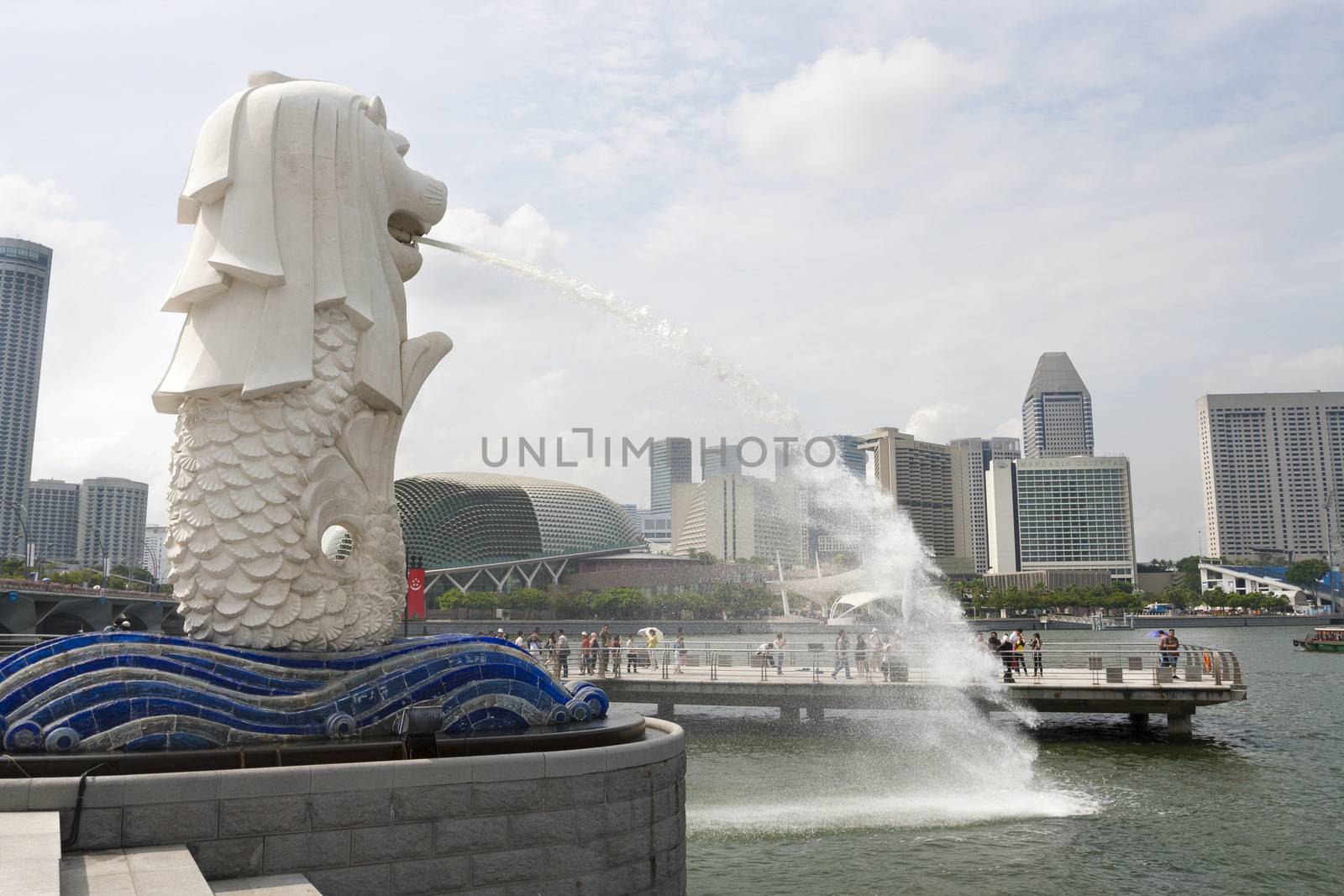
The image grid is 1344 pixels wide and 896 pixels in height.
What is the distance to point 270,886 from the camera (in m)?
5.78

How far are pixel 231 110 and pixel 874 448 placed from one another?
4877 centimetres

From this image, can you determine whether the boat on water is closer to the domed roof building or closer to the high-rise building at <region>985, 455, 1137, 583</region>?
the domed roof building

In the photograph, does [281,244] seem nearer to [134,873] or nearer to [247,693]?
[247,693]

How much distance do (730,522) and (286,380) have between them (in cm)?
7635

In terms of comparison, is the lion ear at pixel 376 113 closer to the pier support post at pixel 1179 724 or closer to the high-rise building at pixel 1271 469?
the pier support post at pixel 1179 724

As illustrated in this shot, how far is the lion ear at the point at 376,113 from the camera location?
944cm

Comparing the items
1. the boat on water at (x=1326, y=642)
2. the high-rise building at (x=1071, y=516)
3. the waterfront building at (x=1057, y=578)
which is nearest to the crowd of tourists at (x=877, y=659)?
the boat on water at (x=1326, y=642)

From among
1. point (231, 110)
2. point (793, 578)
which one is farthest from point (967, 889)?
point (793, 578)

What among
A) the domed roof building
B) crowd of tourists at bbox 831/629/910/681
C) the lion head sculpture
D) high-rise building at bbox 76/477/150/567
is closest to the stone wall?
the lion head sculpture

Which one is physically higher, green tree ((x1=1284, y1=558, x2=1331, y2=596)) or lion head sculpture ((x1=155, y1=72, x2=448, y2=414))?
lion head sculpture ((x1=155, y1=72, x2=448, y2=414))

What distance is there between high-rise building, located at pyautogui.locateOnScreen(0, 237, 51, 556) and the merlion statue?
296 feet

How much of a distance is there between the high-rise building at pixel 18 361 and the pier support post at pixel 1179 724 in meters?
89.5

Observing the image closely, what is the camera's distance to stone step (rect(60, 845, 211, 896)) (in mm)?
5012

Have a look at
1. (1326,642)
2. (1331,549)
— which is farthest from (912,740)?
(1331,549)
